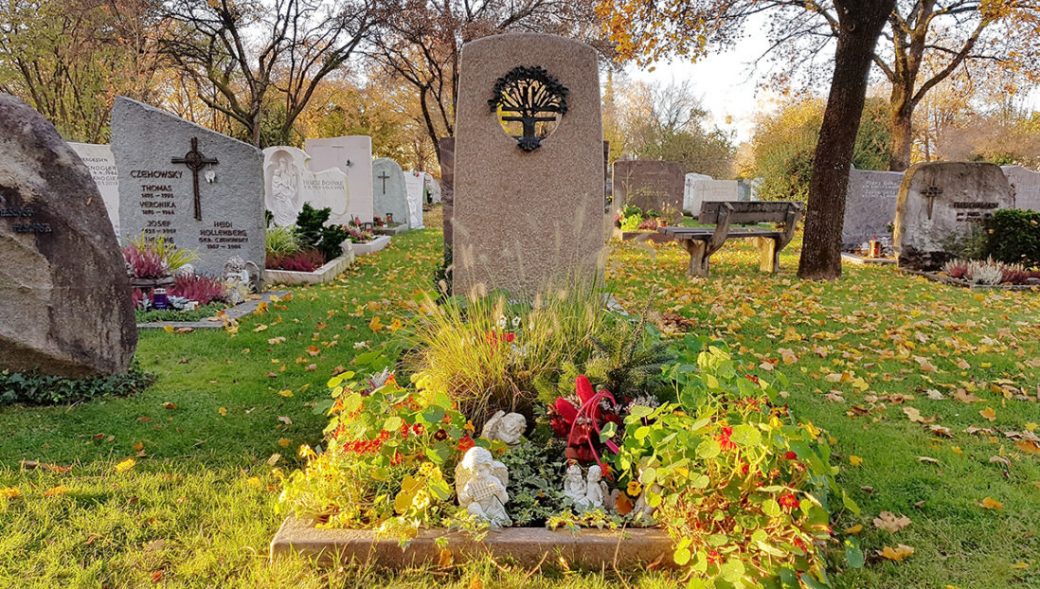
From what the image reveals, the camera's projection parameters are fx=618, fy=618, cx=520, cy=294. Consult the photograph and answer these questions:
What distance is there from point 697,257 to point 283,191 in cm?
822

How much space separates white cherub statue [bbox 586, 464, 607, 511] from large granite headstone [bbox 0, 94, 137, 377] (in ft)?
10.6

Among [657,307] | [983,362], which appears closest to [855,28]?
[657,307]

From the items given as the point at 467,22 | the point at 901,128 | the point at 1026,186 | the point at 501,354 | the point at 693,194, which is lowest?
the point at 501,354

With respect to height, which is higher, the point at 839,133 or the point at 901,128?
the point at 901,128

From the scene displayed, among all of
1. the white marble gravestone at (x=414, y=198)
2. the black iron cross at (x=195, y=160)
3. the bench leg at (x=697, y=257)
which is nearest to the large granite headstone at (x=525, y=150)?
the black iron cross at (x=195, y=160)

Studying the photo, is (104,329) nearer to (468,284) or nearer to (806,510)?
(468,284)

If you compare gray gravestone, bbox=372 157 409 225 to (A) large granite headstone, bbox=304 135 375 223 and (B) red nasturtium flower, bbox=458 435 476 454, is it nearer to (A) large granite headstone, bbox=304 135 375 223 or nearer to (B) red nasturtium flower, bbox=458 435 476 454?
(A) large granite headstone, bbox=304 135 375 223

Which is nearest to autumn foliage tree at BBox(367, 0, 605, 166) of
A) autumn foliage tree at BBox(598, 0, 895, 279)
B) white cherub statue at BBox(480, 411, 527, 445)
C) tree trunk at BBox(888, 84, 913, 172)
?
tree trunk at BBox(888, 84, 913, 172)

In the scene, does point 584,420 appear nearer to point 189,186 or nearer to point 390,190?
point 189,186

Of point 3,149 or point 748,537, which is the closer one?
point 748,537

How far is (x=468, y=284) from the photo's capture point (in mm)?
5156

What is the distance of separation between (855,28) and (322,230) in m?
8.60

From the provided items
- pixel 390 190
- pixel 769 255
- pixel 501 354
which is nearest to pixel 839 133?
pixel 769 255

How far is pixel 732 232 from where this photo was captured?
10.1 meters
